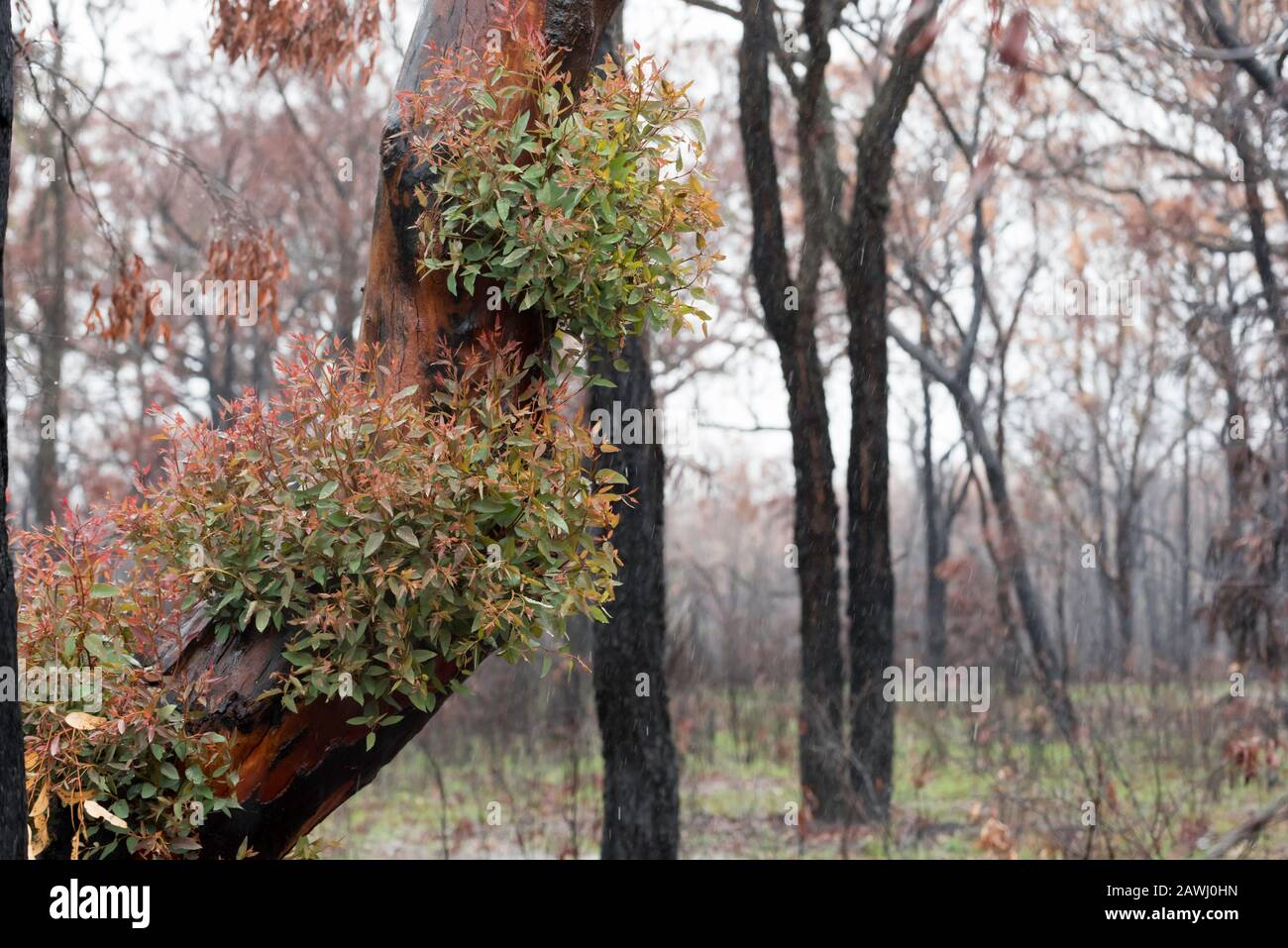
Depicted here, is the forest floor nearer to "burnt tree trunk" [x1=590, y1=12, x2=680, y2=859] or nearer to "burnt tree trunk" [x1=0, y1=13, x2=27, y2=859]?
"burnt tree trunk" [x1=590, y1=12, x2=680, y2=859]

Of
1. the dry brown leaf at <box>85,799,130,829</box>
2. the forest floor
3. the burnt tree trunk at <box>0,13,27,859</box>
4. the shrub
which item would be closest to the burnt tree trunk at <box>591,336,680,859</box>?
the forest floor

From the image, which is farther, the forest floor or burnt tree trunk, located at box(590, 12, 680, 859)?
the forest floor

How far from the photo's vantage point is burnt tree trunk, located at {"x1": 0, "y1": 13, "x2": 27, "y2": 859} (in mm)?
2723

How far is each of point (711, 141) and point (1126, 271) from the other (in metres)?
6.83

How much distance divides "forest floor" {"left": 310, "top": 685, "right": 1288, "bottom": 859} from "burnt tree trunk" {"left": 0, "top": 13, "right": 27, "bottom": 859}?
203 inches

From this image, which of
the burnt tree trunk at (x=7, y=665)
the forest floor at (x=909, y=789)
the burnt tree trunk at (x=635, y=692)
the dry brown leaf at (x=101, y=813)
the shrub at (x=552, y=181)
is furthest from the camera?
the forest floor at (x=909, y=789)

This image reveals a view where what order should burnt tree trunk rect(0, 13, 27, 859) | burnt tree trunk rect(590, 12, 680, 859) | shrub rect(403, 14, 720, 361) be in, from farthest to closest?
burnt tree trunk rect(590, 12, 680, 859), shrub rect(403, 14, 720, 361), burnt tree trunk rect(0, 13, 27, 859)

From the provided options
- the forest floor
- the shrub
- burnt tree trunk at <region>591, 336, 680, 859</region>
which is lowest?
the forest floor

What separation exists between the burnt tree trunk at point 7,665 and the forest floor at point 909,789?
5165 mm

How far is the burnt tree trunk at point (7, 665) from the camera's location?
8.93ft

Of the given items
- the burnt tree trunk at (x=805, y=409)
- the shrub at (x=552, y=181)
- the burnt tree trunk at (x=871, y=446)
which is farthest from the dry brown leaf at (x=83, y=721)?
the burnt tree trunk at (x=871, y=446)

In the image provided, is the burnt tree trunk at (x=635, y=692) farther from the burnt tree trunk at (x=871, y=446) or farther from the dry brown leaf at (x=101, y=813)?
the dry brown leaf at (x=101, y=813)
